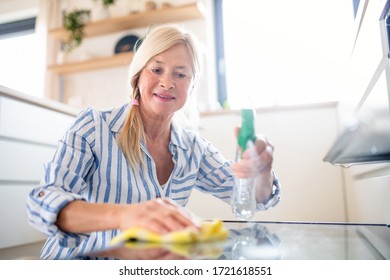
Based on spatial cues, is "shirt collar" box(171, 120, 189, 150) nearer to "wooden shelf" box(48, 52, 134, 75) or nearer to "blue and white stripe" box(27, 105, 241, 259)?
"blue and white stripe" box(27, 105, 241, 259)

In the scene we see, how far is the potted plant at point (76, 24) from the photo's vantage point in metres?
1.90

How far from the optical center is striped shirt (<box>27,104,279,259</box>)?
374 mm

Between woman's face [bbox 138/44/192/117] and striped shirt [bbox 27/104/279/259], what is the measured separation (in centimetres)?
5

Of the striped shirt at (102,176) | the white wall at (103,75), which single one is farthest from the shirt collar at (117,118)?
the white wall at (103,75)

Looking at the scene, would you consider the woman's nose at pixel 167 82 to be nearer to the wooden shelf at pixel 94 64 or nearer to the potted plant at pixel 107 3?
the wooden shelf at pixel 94 64

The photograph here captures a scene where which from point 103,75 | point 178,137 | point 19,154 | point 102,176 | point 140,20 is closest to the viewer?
point 102,176

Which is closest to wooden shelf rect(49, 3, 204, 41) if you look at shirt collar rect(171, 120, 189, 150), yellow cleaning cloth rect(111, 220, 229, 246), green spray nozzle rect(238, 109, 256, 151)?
shirt collar rect(171, 120, 189, 150)

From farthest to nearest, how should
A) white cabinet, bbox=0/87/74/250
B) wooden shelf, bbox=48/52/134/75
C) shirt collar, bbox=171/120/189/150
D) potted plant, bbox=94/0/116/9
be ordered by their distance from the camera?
potted plant, bbox=94/0/116/9 → wooden shelf, bbox=48/52/134/75 → white cabinet, bbox=0/87/74/250 → shirt collar, bbox=171/120/189/150

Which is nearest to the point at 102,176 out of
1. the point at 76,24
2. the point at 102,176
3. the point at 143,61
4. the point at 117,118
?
the point at 102,176

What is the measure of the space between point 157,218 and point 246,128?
14 centimetres

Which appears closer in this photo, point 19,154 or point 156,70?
point 156,70

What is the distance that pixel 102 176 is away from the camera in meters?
0.53

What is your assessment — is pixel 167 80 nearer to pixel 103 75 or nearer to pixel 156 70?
pixel 156 70

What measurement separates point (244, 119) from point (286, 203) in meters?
0.77
